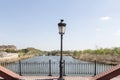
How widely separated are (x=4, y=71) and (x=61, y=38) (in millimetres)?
3297

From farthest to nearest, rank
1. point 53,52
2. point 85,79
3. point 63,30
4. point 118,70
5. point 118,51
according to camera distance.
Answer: point 53,52 < point 118,51 < point 85,79 < point 63,30 < point 118,70

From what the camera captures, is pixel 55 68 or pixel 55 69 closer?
pixel 55 69

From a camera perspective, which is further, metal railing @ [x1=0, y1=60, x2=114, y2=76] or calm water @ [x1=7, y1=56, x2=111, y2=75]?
calm water @ [x1=7, y1=56, x2=111, y2=75]

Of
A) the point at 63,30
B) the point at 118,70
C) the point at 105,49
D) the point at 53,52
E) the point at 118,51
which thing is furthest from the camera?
the point at 53,52

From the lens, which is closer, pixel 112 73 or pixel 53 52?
pixel 112 73

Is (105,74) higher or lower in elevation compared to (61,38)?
lower

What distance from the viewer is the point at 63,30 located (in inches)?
436

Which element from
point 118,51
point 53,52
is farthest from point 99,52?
point 53,52

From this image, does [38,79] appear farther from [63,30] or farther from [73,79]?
[63,30]

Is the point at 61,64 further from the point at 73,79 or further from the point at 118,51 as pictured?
the point at 118,51

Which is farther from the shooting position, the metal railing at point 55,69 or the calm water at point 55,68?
the calm water at point 55,68

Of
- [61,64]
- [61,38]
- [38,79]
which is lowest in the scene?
[38,79]

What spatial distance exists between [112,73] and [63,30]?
3271mm

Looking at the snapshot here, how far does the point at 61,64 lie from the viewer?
36.6 feet
